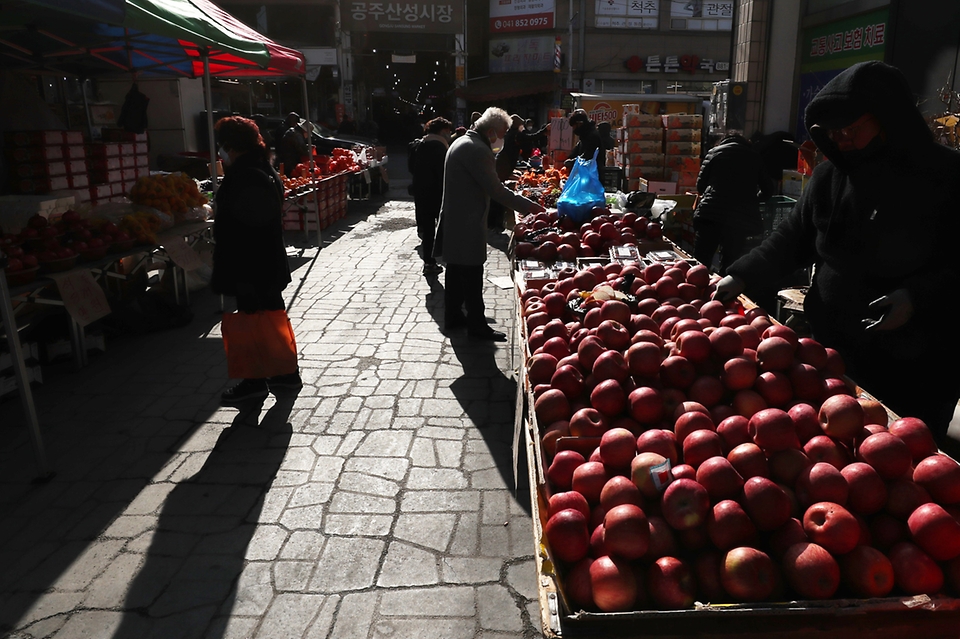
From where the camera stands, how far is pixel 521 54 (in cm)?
3416

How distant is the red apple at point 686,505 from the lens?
1845mm

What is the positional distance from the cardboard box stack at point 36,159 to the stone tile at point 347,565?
608 centimetres

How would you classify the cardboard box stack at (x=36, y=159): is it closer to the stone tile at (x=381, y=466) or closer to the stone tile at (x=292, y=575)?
the stone tile at (x=381, y=466)

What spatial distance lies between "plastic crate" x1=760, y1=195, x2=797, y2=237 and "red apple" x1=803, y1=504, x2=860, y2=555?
567 cm

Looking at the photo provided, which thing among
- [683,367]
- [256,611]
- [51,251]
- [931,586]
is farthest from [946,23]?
[51,251]

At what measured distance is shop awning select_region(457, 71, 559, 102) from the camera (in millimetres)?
33094

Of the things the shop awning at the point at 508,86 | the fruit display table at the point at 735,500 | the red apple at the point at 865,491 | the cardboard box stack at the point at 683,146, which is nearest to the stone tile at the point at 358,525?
the fruit display table at the point at 735,500

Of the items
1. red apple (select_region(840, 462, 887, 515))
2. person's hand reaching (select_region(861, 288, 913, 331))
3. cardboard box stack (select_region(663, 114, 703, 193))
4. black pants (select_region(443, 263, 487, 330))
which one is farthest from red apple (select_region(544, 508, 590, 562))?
cardboard box stack (select_region(663, 114, 703, 193))

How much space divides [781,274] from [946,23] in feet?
17.6

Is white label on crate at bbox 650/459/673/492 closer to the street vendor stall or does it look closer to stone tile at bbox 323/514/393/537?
stone tile at bbox 323/514/393/537

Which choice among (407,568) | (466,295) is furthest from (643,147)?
(407,568)

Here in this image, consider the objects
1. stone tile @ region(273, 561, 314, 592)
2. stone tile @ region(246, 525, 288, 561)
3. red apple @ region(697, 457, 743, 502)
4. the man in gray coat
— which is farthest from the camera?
the man in gray coat

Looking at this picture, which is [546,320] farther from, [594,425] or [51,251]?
[51,251]

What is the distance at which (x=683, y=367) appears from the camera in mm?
2527
